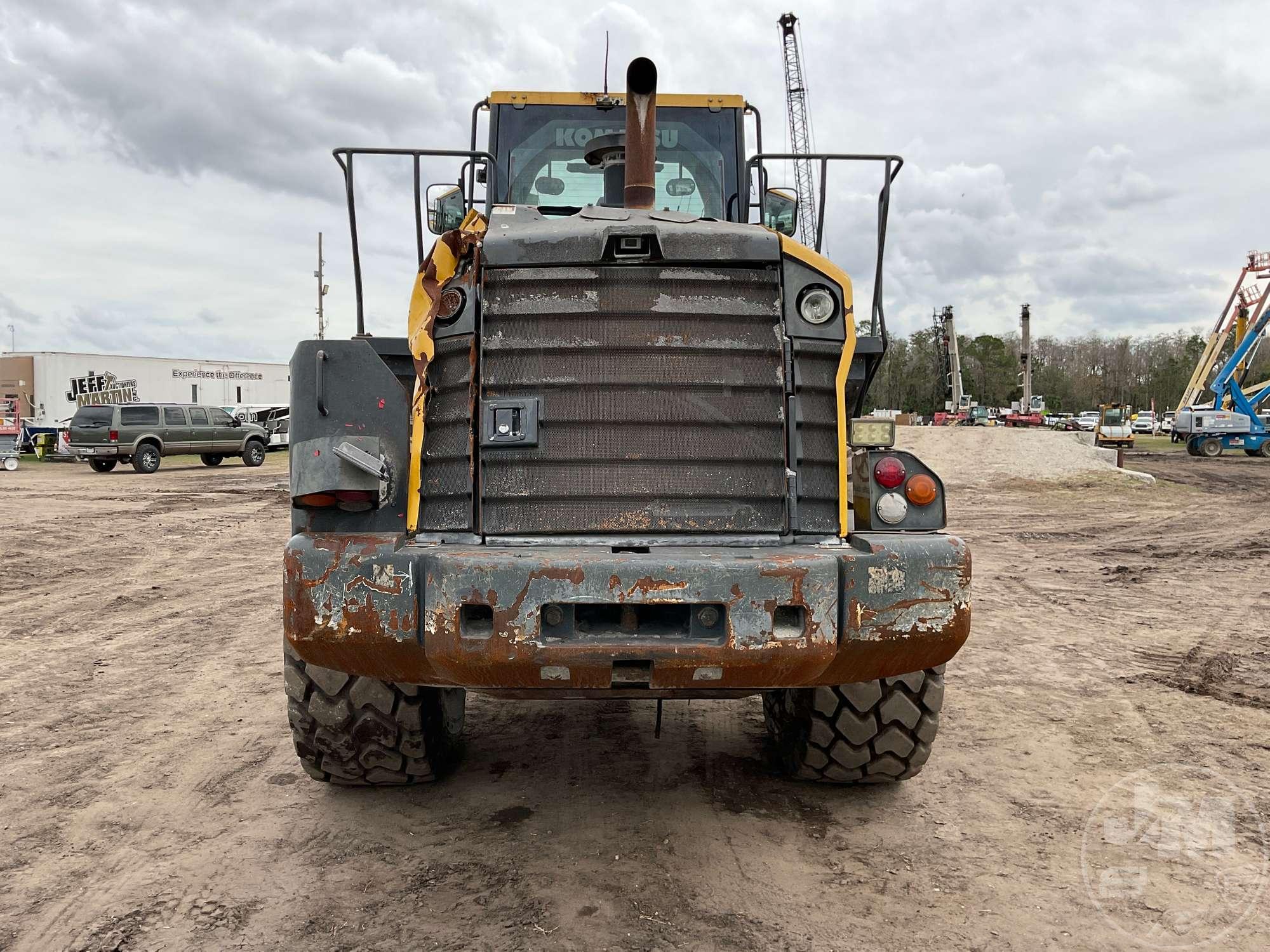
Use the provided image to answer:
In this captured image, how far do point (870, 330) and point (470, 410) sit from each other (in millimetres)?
1627

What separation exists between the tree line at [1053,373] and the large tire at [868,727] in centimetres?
8124

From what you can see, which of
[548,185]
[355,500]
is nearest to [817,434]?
[355,500]

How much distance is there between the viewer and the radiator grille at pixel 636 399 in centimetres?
316

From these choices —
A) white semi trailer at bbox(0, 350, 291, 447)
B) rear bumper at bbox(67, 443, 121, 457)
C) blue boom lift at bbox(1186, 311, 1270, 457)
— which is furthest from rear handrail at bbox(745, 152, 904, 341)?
white semi trailer at bbox(0, 350, 291, 447)

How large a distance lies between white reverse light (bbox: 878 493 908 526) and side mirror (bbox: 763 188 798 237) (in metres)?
2.41

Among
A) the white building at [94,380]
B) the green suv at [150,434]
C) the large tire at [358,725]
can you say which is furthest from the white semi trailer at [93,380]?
the large tire at [358,725]

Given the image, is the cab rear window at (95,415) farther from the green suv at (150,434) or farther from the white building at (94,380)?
the white building at (94,380)

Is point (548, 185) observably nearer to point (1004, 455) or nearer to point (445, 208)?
point (445, 208)

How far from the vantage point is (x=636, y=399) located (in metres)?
3.20

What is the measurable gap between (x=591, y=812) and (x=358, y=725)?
913 mm

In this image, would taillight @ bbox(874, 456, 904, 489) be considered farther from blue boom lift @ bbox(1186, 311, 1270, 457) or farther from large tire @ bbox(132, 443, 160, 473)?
blue boom lift @ bbox(1186, 311, 1270, 457)

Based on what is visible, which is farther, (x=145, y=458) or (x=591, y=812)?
(x=145, y=458)

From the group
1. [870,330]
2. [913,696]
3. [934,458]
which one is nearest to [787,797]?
[913,696]

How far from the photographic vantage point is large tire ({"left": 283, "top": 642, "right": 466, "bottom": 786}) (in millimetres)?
3451
